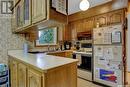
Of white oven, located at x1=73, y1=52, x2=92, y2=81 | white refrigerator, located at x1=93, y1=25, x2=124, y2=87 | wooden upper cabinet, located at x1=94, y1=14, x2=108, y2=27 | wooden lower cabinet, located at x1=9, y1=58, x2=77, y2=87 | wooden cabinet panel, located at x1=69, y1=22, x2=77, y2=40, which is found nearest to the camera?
wooden lower cabinet, located at x1=9, y1=58, x2=77, y2=87

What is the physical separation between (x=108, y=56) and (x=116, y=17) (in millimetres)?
1015

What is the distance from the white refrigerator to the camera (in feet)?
12.0

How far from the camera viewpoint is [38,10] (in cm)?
210

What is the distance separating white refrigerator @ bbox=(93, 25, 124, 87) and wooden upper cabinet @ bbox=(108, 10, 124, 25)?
0.78 feet

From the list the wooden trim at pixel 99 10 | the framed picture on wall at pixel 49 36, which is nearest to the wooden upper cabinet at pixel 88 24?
the wooden trim at pixel 99 10

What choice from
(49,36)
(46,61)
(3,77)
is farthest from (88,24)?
(46,61)

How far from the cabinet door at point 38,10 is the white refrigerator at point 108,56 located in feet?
7.25

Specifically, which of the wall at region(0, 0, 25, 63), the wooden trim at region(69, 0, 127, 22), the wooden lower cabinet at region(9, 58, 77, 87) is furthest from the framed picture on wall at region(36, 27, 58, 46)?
the wooden lower cabinet at region(9, 58, 77, 87)

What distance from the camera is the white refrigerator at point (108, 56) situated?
3.66 meters

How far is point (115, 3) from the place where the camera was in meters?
4.13

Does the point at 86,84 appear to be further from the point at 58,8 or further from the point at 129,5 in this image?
the point at 58,8

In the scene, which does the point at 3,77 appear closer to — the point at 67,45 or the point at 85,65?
the point at 85,65

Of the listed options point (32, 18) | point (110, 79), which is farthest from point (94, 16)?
point (32, 18)

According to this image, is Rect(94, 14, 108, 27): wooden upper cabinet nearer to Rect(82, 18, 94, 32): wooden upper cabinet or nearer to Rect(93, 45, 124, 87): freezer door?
Rect(82, 18, 94, 32): wooden upper cabinet
